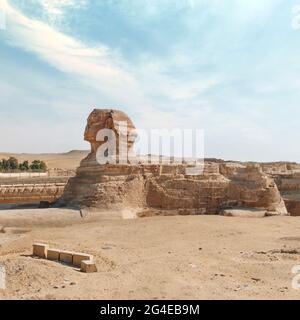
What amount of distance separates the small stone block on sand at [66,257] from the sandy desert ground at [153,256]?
0.29 m

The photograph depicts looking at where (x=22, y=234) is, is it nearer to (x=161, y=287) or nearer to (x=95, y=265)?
(x=95, y=265)

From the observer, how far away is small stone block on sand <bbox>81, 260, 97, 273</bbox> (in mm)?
6836

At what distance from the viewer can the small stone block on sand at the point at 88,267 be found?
6.84 m

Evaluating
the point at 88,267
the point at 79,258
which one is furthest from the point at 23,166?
the point at 88,267

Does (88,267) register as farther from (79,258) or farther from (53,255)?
(53,255)

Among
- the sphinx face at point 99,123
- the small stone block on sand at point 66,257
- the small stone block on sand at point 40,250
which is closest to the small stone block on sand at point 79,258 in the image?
the small stone block on sand at point 66,257

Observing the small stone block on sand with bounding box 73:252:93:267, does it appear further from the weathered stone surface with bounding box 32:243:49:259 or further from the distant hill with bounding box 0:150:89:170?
the distant hill with bounding box 0:150:89:170

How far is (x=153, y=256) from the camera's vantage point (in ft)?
27.3

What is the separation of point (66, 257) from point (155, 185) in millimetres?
7248

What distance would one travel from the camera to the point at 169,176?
1475cm

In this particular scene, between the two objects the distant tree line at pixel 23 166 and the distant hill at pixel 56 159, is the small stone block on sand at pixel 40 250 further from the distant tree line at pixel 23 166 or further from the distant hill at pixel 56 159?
the distant hill at pixel 56 159

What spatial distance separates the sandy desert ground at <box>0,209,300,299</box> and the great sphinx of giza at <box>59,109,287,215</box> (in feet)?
3.12
